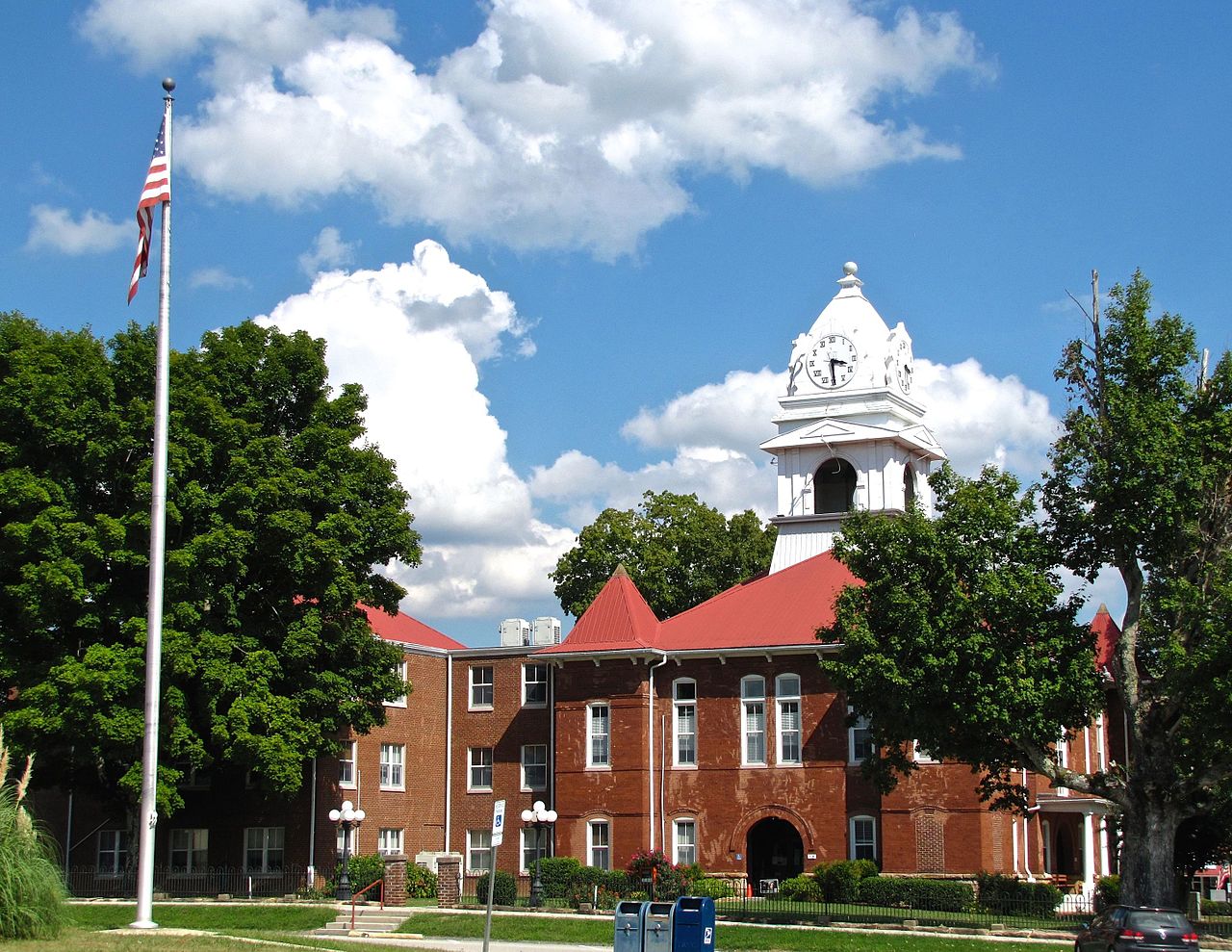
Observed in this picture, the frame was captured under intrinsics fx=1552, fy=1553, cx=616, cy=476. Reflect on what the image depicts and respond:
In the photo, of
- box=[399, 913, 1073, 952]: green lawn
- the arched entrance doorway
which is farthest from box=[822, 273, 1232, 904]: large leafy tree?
the arched entrance doorway

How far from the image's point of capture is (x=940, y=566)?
3475 cm

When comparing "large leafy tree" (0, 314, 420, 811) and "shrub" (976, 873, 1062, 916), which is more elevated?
"large leafy tree" (0, 314, 420, 811)

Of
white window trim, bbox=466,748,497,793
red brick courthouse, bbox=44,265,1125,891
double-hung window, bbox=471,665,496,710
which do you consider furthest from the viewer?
double-hung window, bbox=471,665,496,710

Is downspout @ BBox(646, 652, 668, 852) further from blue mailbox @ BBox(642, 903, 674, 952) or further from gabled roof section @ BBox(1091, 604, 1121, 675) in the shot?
blue mailbox @ BBox(642, 903, 674, 952)

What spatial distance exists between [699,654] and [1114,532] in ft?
58.7

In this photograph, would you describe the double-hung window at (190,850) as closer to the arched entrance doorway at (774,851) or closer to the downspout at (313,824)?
the downspout at (313,824)

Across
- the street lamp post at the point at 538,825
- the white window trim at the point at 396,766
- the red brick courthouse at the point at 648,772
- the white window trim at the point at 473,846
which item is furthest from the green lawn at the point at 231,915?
the white window trim at the point at 473,846

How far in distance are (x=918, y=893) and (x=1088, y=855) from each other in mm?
10632

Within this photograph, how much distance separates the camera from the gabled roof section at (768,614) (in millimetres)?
48500

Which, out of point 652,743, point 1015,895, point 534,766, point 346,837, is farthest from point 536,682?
point 1015,895

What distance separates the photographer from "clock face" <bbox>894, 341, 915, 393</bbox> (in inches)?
2399

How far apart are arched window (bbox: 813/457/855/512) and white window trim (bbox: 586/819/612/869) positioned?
1702cm

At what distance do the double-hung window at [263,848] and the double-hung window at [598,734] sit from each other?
1000 cm

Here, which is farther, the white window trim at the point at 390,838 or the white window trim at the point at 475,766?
the white window trim at the point at 475,766
